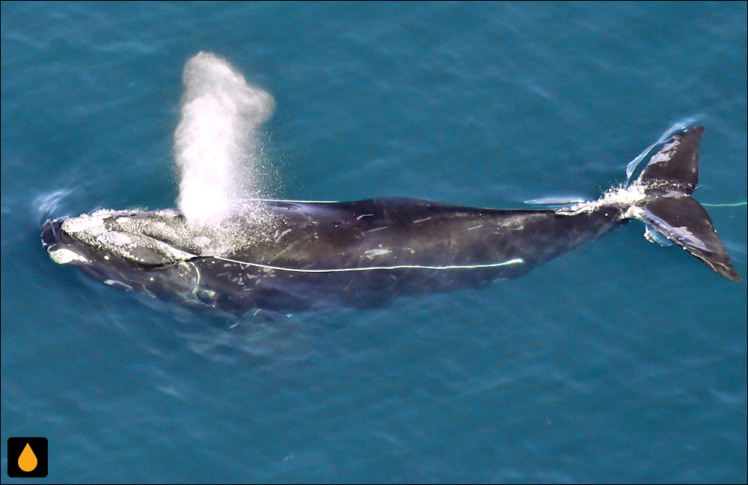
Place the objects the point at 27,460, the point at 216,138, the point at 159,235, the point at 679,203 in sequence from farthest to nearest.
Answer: the point at 216,138 < the point at 679,203 < the point at 159,235 < the point at 27,460

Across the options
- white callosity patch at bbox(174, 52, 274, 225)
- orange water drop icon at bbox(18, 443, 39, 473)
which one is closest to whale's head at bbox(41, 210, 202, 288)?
white callosity patch at bbox(174, 52, 274, 225)

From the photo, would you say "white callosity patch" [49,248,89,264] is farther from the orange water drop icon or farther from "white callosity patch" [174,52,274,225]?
the orange water drop icon

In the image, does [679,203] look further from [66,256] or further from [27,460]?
[27,460]

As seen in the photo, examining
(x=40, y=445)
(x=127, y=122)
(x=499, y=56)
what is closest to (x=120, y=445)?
(x=40, y=445)

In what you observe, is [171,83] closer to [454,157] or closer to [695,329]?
[454,157]

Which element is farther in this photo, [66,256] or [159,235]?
[66,256]

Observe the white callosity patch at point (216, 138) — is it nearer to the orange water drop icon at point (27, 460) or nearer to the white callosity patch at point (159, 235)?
the white callosity patch at point (159, 235)

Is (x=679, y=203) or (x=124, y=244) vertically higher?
(x=679, y=203)

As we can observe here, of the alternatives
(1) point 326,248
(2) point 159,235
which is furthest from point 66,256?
(1) point 326,248
